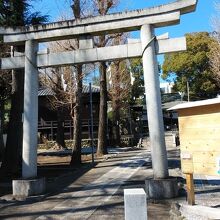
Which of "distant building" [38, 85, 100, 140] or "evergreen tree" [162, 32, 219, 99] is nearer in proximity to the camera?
"distant building" [38, 85, 100, 140]

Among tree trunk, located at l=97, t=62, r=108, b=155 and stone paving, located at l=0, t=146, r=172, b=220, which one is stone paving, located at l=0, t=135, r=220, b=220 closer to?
stone paving, located at l=0, t=146, r=172, b=220

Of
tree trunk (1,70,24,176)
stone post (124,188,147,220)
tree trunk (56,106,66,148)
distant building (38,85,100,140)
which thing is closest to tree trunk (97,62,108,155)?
tree trunk (56,106,66,148)

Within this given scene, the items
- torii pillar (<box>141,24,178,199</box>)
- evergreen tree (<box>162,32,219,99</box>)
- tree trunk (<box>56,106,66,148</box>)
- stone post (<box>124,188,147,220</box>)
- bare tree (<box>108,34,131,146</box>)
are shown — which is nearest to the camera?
stone post (<box>124,188,147,220</box>)

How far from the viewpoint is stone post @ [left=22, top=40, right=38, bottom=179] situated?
1181 cm

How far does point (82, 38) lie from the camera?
1193cm

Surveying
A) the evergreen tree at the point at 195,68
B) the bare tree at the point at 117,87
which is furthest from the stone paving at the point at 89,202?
the evergreen tree at the point at 195,68

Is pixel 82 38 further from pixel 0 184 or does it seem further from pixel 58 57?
pixel 0 184

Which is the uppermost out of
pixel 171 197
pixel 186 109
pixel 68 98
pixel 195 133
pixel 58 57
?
pixel 68 98

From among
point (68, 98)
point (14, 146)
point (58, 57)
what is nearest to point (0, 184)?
point (14, 146)

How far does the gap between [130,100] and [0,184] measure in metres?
41.0

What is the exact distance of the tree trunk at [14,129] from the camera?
17375mm

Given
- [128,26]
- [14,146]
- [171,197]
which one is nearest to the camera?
[171,197]

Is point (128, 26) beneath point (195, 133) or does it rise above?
above

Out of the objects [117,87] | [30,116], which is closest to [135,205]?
[30,116]
